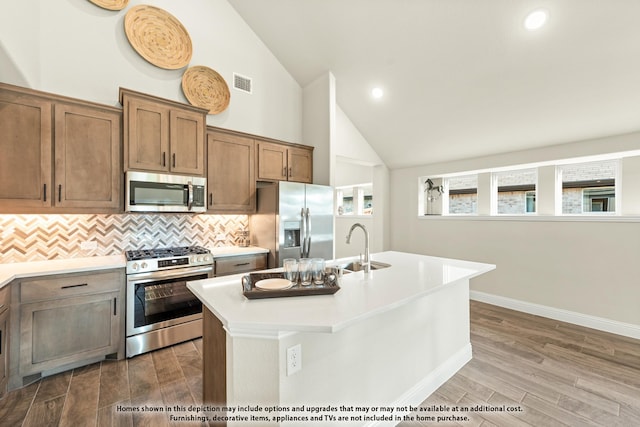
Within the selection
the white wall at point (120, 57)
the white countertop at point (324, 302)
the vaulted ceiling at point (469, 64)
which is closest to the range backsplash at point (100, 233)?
the white wall at point (120, 57)

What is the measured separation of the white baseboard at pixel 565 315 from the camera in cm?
296

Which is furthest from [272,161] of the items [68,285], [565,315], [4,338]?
[565,315]

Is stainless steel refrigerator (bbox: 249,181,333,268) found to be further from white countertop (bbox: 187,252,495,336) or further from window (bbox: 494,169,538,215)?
window (bbox: 494,169,538,215)

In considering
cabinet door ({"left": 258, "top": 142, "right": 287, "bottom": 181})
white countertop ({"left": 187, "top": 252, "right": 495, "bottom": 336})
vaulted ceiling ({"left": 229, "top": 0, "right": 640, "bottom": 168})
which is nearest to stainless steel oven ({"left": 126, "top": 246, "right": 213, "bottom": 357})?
white countertop ({"left": 187, "top": 252, "right": 495, "bottom": 336})

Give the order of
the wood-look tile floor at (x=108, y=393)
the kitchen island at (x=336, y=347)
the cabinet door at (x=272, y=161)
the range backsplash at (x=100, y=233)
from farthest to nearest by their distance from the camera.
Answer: the cabinet door at (x=272, y=161) < the range backsplash at (x=100, y=233) < the wood-look tile floor at (x=108, y=393) < the kitchen island at (x=336, y=347)

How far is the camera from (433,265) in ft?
7.50

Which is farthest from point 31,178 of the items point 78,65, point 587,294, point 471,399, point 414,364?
point 587,294

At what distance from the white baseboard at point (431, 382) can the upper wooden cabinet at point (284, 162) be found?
2.80 m

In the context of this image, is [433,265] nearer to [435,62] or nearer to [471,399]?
[471,399]

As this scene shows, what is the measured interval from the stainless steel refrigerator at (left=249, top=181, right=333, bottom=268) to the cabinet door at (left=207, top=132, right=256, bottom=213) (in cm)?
18

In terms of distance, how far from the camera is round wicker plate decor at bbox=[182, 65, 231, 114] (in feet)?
10.9

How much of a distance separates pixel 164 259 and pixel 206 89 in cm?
216

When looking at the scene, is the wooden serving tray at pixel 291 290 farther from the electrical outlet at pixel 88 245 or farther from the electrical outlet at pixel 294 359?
the electrical outlet at pixel 88 245

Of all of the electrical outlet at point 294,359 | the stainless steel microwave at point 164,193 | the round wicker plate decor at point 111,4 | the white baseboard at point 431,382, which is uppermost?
the round wicker plate decor at point 111,4
